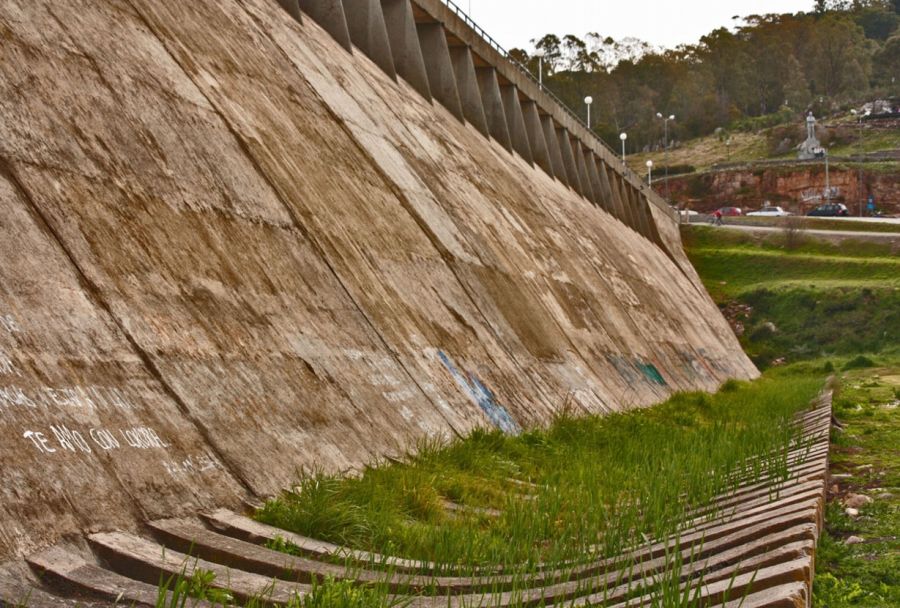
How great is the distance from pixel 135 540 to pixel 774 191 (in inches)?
3982

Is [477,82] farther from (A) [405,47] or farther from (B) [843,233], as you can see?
(B) [843,233]

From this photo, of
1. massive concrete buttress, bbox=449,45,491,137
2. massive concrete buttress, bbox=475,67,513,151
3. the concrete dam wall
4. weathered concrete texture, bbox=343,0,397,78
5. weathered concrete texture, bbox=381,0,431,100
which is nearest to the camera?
the concrete dam wall

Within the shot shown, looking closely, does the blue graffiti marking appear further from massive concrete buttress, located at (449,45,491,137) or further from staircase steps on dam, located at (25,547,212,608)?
massive concrete buttress, located at (449,45,491,137)

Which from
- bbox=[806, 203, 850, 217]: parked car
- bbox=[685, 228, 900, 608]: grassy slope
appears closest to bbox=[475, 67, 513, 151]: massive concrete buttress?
bbox=[685, 228, 900, 608]: grassy slope

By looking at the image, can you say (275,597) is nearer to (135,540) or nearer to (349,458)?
(135,540)

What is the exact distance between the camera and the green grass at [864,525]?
506 centimetres

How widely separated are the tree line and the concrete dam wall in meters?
119

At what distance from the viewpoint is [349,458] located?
7266 mm

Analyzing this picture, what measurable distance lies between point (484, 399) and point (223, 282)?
367 cm

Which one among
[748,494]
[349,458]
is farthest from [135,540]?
[748,494]

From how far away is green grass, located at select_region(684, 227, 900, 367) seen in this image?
47781 mm

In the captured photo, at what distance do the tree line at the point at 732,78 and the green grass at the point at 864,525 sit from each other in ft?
397

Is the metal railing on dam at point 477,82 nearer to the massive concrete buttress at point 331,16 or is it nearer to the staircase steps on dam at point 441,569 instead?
the massive concrete buttress at point 331,16

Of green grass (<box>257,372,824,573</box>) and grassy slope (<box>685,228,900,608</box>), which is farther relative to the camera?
grassy slope (<box>685,228,900,608</box>)
